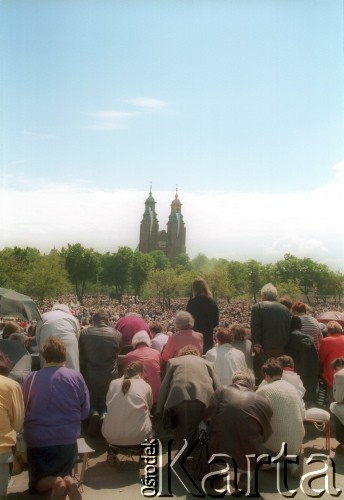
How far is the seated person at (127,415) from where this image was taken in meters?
5.75

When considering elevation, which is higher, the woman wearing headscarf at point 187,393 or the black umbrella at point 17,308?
the black umbrella at point 17,308

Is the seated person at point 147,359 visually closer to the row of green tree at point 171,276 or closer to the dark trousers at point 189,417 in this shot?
the dark trousers at point 189,417

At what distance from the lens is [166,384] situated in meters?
6.01

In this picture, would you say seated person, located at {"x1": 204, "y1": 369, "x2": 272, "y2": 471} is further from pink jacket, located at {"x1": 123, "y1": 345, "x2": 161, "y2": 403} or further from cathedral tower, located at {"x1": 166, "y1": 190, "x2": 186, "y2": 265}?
cathedral tower, located at {"x1": 166, "y1": 190, "x2": 186, "y2": 265}

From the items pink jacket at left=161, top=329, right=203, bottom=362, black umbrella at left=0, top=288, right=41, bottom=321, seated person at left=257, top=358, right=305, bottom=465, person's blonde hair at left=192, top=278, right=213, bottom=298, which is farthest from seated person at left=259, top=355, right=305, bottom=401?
black umbrella at left=0, top=288, right=41, bottom=321

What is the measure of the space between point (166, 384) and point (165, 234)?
161 meters

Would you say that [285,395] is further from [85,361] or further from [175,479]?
[85,361]

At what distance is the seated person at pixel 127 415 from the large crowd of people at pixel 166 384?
11mm

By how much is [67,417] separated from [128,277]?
315ft

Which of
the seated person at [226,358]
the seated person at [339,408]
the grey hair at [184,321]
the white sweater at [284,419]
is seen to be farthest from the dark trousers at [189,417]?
the seated person at [339,408]

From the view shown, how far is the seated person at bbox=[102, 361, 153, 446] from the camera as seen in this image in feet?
18.9

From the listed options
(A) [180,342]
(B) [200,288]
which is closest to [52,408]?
(A) [180,342]

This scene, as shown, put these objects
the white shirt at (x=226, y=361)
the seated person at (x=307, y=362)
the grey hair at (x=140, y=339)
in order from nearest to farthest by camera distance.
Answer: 1. the white shirt at (x=226, y=361)
2. the grey hair at (x=140, y=339)
3. the seated person at (x=307, y=362)

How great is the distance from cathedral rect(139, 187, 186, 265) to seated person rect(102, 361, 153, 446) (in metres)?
157
